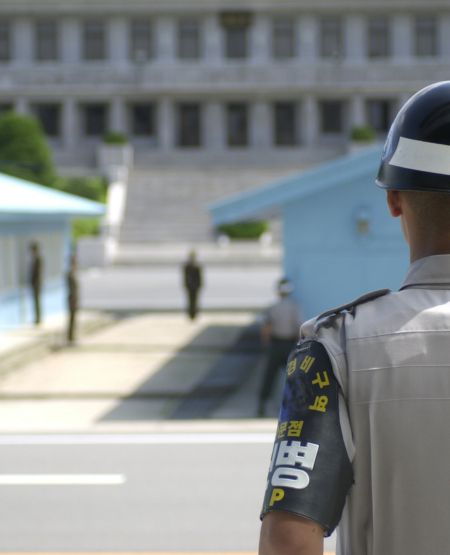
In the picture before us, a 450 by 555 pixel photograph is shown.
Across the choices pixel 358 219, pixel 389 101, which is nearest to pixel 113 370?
pixel 358 219

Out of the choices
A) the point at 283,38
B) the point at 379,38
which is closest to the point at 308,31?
the point at 283,38

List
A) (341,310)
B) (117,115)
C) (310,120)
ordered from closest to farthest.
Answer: (341,310) → (310,120) → (117,115)

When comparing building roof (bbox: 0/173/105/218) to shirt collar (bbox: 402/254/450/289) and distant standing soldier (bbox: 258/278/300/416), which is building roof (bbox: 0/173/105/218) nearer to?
distant standing soldier (bbox: 258/278/300/416)

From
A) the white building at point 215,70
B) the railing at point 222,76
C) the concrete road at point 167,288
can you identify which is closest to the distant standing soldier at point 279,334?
the concrete road at point 167,288

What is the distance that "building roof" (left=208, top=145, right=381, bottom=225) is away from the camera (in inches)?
576

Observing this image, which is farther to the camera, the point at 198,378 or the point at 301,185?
the point at 198,378

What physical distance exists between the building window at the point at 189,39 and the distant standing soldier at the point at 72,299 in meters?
45.0

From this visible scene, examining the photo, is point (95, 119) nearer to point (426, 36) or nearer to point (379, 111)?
point (379, 111)

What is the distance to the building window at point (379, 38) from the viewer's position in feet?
203

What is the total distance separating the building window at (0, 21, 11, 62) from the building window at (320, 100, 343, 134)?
62.8ft

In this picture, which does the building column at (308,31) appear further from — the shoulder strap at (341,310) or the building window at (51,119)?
the shoulder strap at (341,310)

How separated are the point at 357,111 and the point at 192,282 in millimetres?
40667

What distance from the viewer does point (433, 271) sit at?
200 cm

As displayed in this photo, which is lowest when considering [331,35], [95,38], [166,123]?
[166,123]
